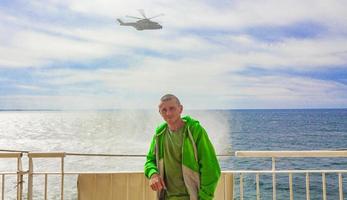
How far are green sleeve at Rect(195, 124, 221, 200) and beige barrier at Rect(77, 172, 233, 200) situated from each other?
1095mm

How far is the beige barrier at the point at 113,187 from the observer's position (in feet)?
9.58

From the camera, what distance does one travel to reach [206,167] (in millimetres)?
1899

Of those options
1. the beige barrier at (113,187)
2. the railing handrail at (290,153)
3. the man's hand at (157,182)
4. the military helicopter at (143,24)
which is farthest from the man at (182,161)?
the military helicopter at (143,24)

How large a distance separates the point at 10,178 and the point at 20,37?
42.6 metres

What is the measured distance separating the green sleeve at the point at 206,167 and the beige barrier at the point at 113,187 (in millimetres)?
1095

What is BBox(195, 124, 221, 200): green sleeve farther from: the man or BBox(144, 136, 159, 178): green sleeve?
BBox(144, 136, 159, 178): green sleeve

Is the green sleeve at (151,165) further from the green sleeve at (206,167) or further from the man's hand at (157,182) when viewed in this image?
the green sleeve at (206,167)

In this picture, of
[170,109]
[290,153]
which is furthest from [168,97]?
[290,153]

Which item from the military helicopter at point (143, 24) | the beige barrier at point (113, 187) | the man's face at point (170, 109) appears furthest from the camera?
the military helicopter at point (143, 24)

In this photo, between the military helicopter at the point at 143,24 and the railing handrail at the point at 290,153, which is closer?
the railing handrail at the point at 290,153

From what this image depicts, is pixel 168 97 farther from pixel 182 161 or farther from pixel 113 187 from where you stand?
pixel 113 187

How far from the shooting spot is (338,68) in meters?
81.3

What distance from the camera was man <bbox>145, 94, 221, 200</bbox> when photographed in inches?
74.7

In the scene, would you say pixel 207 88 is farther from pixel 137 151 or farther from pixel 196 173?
pixel 196 173
